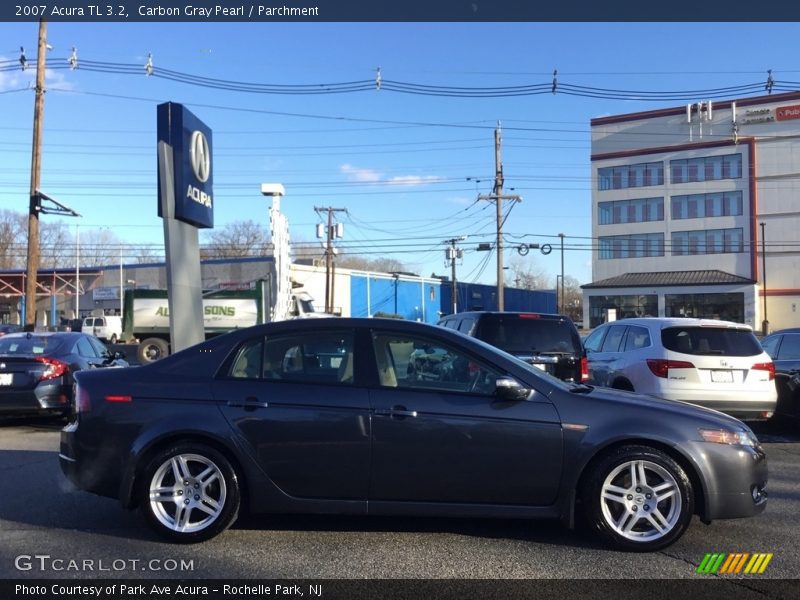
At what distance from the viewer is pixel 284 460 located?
16.1ft

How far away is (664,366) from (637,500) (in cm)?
479

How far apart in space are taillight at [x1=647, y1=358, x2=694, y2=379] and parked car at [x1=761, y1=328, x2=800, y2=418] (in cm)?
219

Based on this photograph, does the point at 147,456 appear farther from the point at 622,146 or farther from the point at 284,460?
the point at 622,146

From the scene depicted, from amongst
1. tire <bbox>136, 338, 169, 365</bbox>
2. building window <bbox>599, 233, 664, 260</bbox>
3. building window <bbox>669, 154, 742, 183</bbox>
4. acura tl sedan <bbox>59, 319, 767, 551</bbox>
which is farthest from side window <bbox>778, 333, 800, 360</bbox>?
building window <bbox>599, 233, 664, 260</bbox>

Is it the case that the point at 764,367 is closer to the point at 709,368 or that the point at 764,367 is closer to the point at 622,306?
the point at 709,368

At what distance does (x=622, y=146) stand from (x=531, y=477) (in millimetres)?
60041

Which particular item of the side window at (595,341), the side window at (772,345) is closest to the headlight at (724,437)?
the side window at (595,341)

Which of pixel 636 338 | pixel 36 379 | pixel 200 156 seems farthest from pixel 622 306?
pixel 36 379

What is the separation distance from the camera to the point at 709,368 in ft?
30.1

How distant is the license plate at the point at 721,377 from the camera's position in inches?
361

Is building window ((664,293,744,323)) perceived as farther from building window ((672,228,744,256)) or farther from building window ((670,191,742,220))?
building window ((670,191,742,220))

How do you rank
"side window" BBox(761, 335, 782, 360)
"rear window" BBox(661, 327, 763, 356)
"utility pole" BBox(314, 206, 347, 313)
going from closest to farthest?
"rear window" BBox(661, 327, 763, 356) < "side window" BBox(761, 335, 782, 360) < "utility pole" BBox(314, 206, 347, 313)

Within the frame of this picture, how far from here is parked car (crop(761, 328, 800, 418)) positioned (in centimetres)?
1017

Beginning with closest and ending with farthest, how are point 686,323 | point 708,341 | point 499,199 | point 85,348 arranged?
point 708,341 → point 686,323 → point 85,348 → point 499,199
